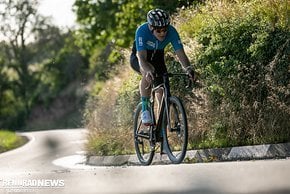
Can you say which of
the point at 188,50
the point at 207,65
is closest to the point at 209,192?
the point at 207,65

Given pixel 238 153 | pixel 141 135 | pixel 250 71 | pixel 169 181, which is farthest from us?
pixel 250 71

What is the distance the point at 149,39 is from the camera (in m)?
8.92

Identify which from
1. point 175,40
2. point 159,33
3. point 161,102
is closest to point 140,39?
point 159,33

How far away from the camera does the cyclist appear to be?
8711 mm

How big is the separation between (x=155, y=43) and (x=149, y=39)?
108mm

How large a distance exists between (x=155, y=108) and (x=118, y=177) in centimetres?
313

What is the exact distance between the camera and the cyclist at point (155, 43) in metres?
8.71

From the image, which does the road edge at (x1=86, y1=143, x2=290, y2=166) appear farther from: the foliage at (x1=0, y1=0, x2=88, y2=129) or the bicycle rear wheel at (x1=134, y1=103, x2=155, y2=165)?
the foliage at (x1=0, y1=0, x2=88, y2=129)

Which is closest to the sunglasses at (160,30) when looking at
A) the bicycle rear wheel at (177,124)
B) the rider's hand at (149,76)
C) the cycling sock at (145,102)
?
the rider's hand at (149,76)

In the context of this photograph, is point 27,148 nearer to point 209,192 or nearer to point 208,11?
point 208,11

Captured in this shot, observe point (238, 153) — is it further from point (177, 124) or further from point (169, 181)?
point (169, 181)

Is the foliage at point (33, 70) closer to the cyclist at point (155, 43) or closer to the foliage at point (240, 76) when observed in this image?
the foliage at point (240, 76)

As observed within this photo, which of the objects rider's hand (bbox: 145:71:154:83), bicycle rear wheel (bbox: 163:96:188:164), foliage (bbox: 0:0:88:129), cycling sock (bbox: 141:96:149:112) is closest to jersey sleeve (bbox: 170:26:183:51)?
rider's hand (bbox: 145:71:154:83)

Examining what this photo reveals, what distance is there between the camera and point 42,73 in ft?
224
